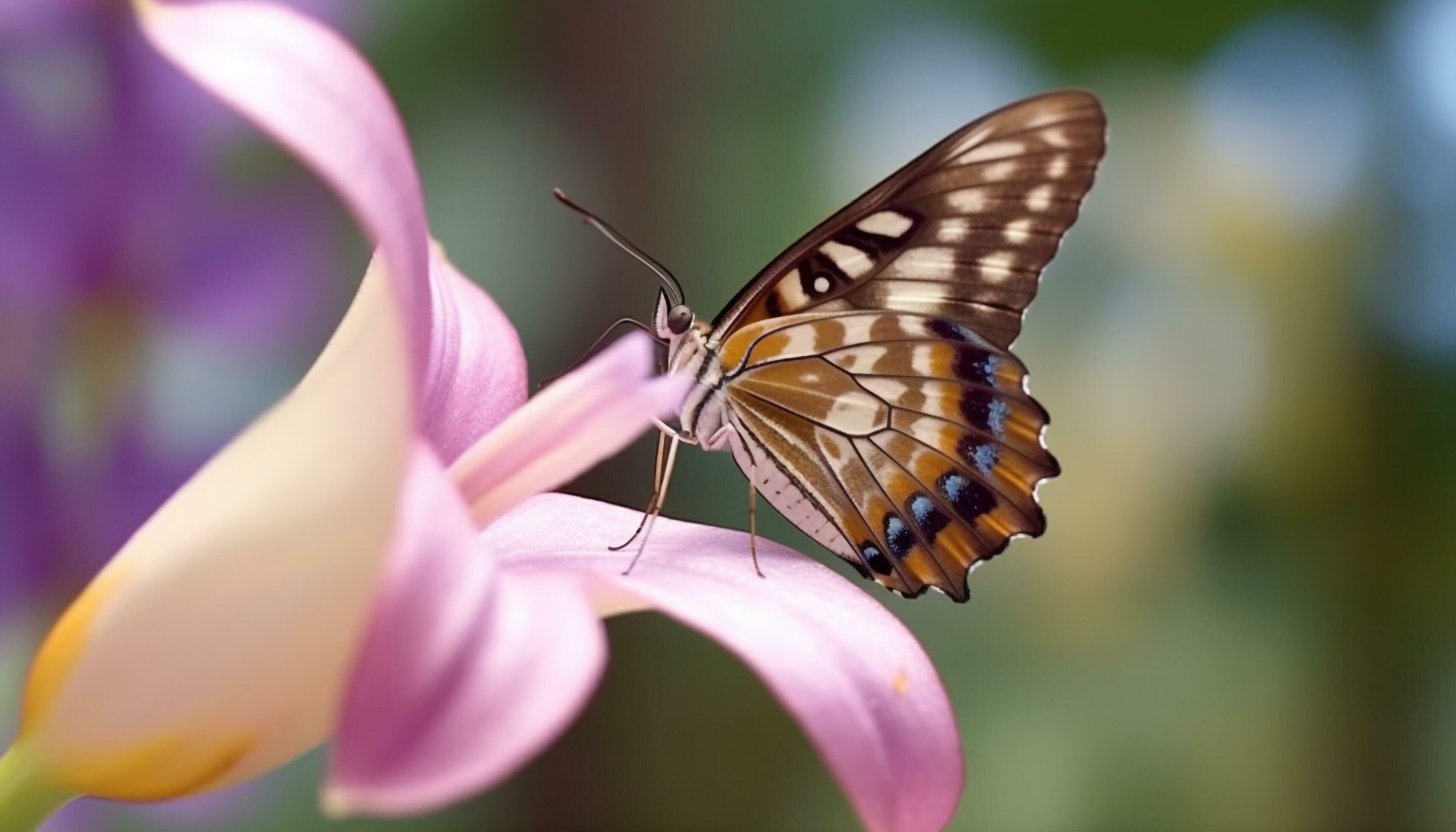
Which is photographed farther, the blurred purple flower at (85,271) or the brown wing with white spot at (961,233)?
the blurred purple flower at (85,271)

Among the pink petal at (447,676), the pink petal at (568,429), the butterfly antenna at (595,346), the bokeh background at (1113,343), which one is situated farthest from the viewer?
the bokeh background at (1113,343)

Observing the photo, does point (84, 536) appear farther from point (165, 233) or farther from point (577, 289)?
point (577, 289)

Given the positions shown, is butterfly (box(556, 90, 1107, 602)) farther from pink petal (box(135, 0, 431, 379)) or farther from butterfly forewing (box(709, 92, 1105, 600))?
pink petal (box(135, 0, 431, 379))

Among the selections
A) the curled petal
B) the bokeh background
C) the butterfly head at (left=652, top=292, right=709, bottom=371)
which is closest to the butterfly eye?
the butterfly head at (left=652, top=292, right=709, bottom=371)

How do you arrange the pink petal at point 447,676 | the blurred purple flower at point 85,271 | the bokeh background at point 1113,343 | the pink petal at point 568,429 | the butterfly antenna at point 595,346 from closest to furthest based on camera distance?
the pink petal at point 447,676 < the pink petal at point 568,429 < the butterfly antenna at point 595,346 < the blurred purple flower at point 85,271 < the bokeh background at point 1113,343

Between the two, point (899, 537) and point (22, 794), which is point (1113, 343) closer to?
point (899, 537)

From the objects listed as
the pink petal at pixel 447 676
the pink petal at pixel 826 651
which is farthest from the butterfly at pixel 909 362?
the pink petal at pixel 447 676

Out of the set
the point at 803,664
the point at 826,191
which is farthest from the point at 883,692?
the point at 826,191

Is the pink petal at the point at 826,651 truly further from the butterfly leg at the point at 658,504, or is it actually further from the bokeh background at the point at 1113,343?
the bokeh background at the point at 1113,343
